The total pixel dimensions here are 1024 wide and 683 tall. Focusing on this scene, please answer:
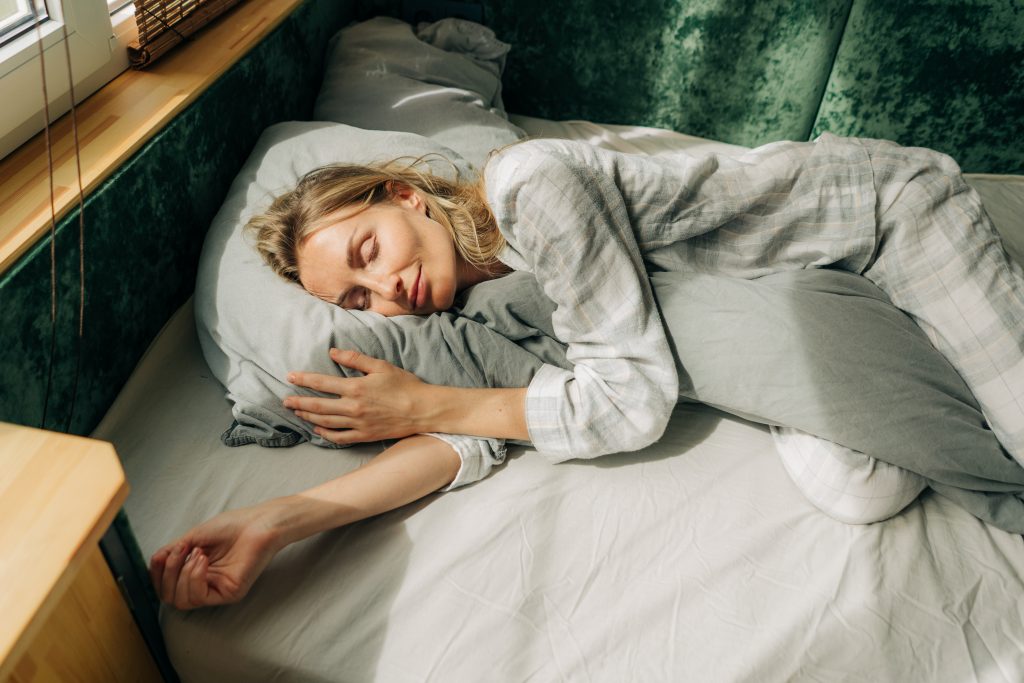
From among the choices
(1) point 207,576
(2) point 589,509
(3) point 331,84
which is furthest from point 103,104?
(2) point 589,509

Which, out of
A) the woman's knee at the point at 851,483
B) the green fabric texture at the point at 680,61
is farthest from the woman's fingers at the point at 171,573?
the green fabric texture at the point at 680,61

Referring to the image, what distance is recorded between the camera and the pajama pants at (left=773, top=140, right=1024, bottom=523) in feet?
3.15

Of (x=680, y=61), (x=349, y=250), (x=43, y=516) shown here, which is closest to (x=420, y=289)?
(x=349, y=250)

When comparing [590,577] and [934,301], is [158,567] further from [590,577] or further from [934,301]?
[934,301]

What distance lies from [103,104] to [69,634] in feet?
2.57

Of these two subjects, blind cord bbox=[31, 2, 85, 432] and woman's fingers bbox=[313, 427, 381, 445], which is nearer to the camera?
blind cord bbox=[31, 2, 85, 432]

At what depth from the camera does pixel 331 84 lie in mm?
1518

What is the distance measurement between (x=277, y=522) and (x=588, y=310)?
471mm

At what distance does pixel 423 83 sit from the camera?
154cm

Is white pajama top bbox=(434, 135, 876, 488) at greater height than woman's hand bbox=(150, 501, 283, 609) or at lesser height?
greater

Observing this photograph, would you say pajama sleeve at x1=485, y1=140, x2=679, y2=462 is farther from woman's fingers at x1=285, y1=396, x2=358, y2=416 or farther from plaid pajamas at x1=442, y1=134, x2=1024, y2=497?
woman's fingers at x1=285, y1=396, x2=358, y2=416

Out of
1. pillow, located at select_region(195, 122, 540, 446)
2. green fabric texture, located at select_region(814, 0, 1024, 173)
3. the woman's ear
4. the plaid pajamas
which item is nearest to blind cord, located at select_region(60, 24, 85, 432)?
pillow, located at select_region(195, 122, 540, 446)

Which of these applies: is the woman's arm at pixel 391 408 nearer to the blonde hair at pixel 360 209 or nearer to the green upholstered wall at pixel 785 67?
the blonde hair at pixel 360 209

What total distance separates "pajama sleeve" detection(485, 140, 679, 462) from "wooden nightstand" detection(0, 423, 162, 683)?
0.53 metres
